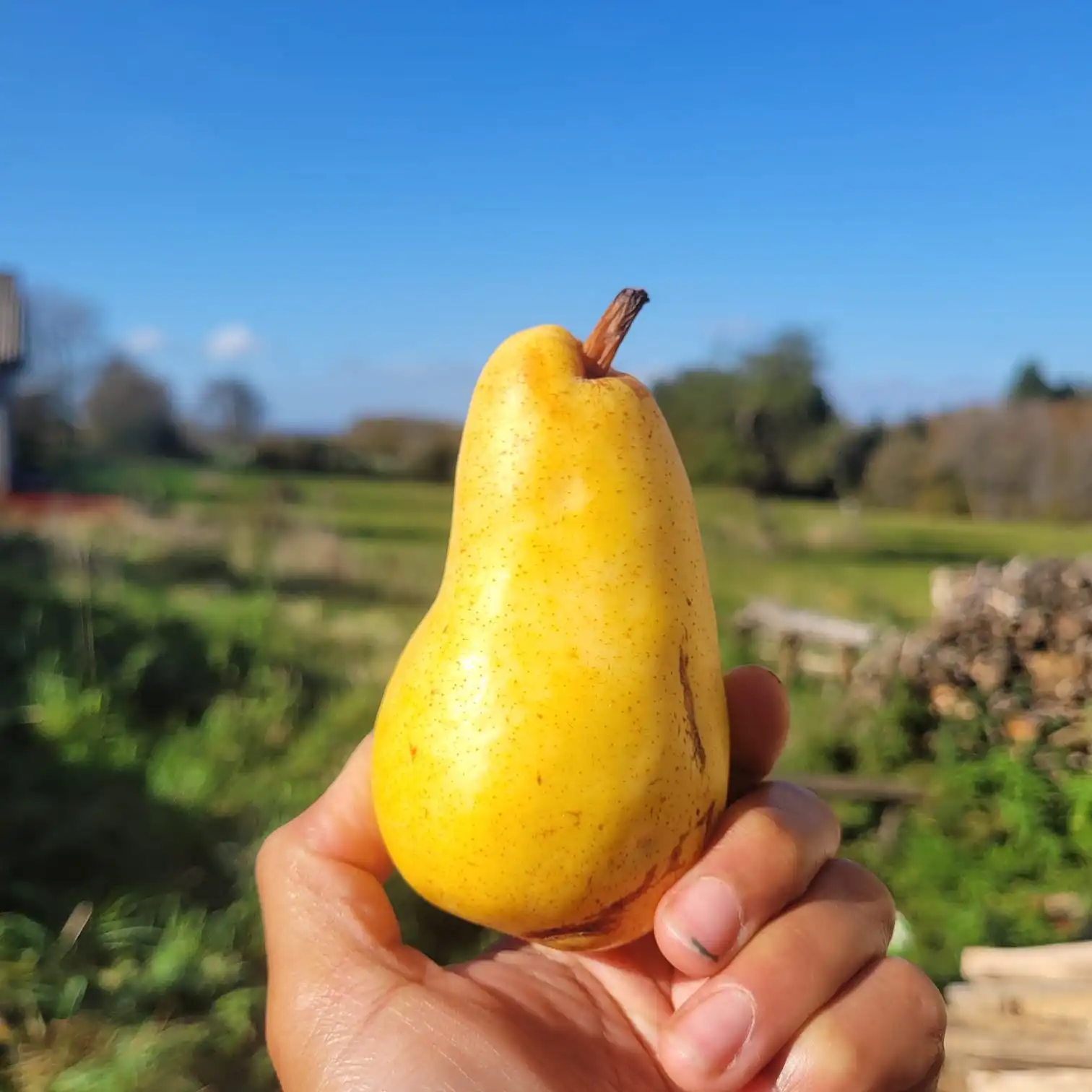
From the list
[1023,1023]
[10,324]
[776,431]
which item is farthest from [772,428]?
[1023,1023]

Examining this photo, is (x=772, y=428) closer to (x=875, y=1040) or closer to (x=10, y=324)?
(x=10, y=324)

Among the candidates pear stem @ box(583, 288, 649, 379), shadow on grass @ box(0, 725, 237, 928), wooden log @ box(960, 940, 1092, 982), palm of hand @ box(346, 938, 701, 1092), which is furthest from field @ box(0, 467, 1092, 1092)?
pear stem @ box(583, 288, 649, 379)

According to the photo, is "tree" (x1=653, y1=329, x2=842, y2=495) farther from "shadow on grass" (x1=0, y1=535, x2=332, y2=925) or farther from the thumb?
the thumb

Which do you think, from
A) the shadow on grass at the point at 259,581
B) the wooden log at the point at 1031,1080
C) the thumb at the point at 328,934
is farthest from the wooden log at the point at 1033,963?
the shadow on grass at the point at 259,581

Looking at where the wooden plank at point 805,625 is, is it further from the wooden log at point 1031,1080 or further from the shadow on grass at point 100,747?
the wooden log at point 1031,1080

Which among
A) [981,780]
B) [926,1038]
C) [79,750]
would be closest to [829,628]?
[981,780]

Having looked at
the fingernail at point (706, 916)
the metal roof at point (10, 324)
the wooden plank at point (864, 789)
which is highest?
the metal roof at point (10, 324)
